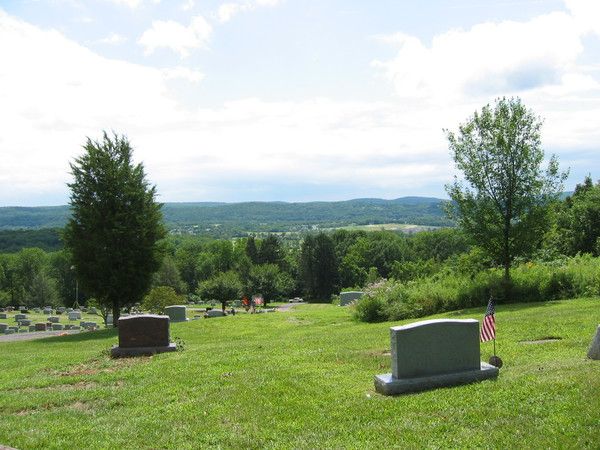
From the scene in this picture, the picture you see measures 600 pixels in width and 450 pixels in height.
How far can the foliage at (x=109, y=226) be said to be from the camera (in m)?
29.4

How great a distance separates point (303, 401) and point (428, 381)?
1916 mm

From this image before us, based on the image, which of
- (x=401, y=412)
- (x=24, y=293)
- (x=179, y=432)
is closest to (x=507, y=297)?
(x=401, y=412)

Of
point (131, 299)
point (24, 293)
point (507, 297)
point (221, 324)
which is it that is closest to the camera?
point (507, 297)

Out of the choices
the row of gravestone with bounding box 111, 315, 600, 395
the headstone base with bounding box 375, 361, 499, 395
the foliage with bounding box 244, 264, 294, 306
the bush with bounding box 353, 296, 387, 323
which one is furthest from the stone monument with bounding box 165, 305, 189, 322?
the foliage with bounding box 244, 264, 294, 306

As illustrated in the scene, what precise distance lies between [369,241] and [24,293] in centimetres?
6759

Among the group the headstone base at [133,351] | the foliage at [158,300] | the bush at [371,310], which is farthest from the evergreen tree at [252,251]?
the headstone base at [133,351]

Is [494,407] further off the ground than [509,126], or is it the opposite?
[509,126]

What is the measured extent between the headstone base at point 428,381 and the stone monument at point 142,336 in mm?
9022

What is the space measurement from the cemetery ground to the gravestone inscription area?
0.33 metres

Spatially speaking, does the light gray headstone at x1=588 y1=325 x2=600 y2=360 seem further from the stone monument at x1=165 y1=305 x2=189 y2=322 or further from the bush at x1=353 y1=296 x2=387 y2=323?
the stone monument at x1=165 y1=305 x2=189 y2=322

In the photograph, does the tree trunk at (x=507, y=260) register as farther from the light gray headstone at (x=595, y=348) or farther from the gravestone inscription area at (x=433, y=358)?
the gravestone inscription area at (x=433, y=358)

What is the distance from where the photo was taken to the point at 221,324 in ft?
86.1

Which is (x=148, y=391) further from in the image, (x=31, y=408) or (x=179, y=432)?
(x=179, y=432)

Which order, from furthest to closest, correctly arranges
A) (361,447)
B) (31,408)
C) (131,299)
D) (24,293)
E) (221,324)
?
(24,293)
(131,299)
(221,324)
(31,408)
(361,447)
